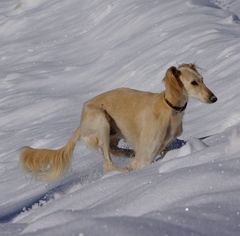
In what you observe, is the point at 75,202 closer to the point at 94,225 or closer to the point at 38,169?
the point at 94,225

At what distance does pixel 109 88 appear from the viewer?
11.2m

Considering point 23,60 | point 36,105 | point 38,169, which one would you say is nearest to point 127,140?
point 38,169

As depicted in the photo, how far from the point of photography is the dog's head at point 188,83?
621cm

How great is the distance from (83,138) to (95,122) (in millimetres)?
287

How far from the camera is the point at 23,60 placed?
48.9ft

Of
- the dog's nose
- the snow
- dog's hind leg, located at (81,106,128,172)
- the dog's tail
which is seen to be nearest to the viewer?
the snow

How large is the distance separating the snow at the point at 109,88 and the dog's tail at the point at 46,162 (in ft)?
0.50

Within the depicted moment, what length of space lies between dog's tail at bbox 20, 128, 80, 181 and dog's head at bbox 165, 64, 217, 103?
1289 millimetres

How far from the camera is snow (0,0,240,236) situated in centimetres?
338

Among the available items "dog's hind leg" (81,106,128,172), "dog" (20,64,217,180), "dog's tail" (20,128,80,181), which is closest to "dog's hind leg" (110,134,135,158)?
"dog" (20,64,217,180)

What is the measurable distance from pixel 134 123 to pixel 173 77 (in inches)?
22.2

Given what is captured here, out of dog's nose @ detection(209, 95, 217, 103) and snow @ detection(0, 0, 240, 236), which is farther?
dog's nose @ detection(209, 95, 217, 103)

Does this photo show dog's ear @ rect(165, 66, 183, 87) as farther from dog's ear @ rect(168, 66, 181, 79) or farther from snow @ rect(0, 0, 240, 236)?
snow @ rect(0, 0, 240, 236)

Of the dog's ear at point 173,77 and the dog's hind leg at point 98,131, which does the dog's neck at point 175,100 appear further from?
the dog's hind leg at point 98,131
